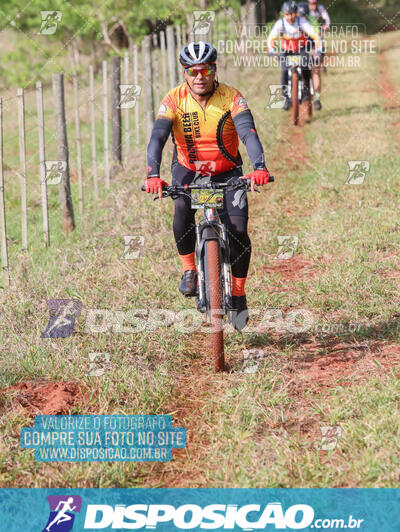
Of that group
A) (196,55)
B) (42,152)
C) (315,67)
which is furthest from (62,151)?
(315,67)

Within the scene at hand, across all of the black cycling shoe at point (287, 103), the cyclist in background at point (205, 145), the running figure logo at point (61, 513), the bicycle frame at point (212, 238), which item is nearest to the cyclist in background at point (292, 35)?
the black cycling shoe at point (287, 103)

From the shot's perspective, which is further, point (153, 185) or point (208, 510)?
point (153, 185)

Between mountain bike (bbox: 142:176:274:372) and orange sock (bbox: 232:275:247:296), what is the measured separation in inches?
15.7

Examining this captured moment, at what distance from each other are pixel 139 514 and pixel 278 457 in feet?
2.83

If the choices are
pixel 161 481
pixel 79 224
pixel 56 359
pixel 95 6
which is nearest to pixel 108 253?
pixel 79 224

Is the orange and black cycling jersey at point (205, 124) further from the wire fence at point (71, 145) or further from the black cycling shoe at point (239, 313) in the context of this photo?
the wire fence at point (71, 145)

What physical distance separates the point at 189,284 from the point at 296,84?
32.2 feet

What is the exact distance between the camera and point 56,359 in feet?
17.9

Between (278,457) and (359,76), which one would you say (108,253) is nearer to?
(278,457)

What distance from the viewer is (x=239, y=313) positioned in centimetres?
599

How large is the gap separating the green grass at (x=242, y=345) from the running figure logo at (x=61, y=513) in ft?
0.45

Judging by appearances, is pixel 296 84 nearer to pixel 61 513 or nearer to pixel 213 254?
pixel 213 254

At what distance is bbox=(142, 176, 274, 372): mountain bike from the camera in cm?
519

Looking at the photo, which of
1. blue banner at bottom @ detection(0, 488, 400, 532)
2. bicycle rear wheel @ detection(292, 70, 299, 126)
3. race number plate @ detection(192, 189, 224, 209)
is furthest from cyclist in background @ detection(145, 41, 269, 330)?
bicycle rear wheel @ detection(292, 70, 299, 126)
